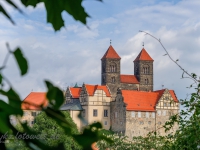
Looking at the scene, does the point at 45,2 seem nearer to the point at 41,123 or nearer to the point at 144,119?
the point at 41,123

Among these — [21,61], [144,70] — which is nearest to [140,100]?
[144,70]

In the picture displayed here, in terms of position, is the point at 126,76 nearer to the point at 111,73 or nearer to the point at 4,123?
the point at 111,73

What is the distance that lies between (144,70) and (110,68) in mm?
5513

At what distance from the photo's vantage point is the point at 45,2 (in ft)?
3.98

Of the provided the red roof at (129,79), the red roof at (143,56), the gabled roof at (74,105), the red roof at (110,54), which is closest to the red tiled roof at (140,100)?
Answer: the gabled roof at (74,105)

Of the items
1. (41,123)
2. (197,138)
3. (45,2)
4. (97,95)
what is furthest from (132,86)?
(45,2)

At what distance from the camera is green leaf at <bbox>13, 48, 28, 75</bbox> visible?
0.86 meters

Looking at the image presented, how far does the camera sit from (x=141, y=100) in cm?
5781

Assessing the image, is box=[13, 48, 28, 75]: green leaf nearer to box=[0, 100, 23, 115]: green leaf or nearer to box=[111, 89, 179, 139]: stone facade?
box=[0, 100, 23, 115]: green leaf

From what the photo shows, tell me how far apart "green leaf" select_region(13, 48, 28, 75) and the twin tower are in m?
64.9

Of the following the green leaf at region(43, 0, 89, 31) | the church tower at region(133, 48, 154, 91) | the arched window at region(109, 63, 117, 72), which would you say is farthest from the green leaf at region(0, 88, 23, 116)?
the church tower at region(133, 48, 154, 91)

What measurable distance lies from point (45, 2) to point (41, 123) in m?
41.2

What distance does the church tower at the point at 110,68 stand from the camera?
67.8m

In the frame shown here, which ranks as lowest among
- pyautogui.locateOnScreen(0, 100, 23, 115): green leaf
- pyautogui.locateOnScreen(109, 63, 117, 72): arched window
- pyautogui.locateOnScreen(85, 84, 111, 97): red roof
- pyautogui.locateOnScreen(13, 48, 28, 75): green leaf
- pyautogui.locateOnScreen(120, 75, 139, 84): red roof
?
pyautogui.locateOnScreen(0, 100, 23, 115): green leaf
